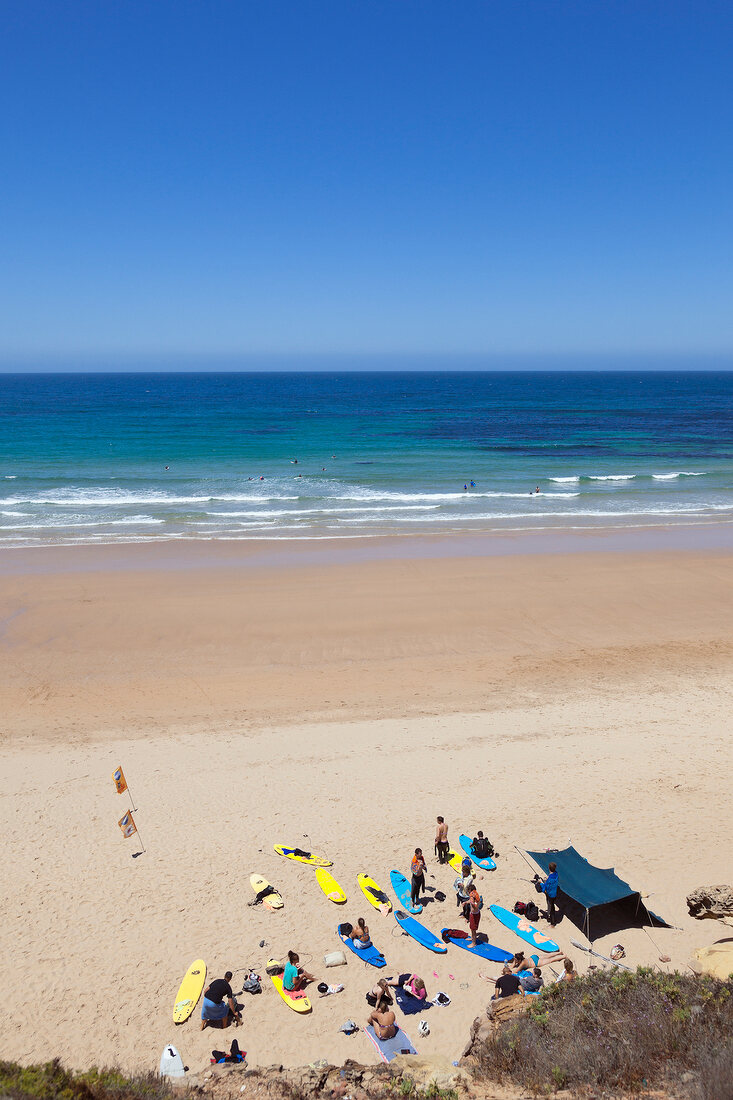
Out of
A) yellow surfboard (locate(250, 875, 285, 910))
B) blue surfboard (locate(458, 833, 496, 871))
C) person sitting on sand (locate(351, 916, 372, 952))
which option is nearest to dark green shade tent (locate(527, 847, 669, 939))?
blue surfboard (locate(458, 833, 496, 871))

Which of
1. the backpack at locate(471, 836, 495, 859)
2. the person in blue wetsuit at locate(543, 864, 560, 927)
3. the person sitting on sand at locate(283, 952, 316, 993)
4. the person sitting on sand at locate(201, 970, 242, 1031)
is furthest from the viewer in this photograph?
the backpack at locate(471, 836, 495, 859)

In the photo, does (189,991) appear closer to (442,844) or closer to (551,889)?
(442,844)

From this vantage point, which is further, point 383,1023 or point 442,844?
point 442,844

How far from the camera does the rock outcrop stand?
9.73 metres

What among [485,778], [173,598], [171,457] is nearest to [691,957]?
[485,778]

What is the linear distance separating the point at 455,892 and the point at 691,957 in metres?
3.35

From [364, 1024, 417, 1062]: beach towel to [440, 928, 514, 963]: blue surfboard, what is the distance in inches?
71.2

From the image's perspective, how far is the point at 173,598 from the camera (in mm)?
23594

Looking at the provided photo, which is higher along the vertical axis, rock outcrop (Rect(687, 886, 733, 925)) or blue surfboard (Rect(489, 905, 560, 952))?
rock outcrop (Rect(687, 886, 733, 925))

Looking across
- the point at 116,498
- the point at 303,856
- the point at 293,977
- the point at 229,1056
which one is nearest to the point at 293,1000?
the point at 293,977

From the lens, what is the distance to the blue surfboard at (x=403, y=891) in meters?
10.4

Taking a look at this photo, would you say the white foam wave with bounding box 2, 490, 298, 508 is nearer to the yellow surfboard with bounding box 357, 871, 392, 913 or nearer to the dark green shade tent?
the yellow surfboard with bounding box 357, 871, 392, 913

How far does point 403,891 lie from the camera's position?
35.0ft

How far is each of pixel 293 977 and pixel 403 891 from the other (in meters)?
2.41
